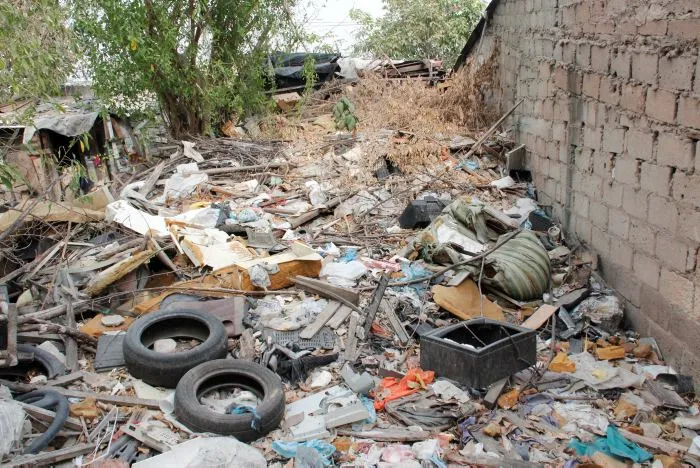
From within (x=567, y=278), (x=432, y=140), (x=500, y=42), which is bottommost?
(x=567, y=278)

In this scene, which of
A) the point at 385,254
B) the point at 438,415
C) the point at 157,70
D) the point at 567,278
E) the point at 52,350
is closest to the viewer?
the point at 438,415

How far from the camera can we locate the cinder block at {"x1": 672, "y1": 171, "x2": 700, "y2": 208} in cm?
520

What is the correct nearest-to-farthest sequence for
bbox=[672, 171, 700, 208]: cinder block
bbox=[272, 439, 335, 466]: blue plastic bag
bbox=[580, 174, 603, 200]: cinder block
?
bbox=[272, 439, 335, 466]: blue plastic bag → bbox=[672, 171, 700, 208]: cinder block → bbox=[580, 174, 603, 200]: cinder block

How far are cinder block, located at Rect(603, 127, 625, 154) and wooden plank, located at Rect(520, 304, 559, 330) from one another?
1.81 metres

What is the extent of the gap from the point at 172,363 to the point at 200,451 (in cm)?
134

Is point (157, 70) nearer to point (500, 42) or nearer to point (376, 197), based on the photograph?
point (376, 197)

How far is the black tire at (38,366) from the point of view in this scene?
5691 mm

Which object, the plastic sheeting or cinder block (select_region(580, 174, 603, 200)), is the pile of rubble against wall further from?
the plastic sheeting

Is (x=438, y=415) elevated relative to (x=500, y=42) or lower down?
lower down

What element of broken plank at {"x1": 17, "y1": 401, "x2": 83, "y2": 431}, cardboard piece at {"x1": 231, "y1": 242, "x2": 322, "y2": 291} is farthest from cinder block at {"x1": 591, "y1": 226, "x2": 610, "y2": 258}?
broken plank at {"x1": 17, "y1": 401, "x2": 83, "y2": 431}

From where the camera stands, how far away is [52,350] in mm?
6055

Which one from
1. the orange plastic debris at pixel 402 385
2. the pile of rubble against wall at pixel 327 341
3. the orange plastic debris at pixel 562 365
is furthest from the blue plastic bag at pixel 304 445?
the orange plastic debris at pixel 562 365

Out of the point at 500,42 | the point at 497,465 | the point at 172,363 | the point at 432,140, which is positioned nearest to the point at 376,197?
the point at 432,140

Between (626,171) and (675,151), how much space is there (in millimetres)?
999
